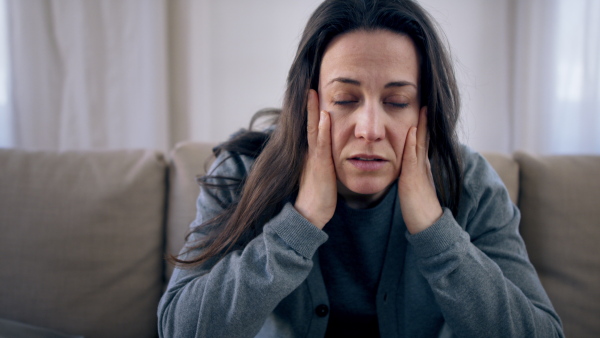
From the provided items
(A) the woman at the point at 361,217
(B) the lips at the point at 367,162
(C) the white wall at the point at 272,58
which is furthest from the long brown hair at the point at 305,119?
(C) the white wall at the point at 272,58

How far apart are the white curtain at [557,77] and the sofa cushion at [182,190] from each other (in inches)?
58.1

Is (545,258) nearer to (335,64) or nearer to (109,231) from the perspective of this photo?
(335,64)

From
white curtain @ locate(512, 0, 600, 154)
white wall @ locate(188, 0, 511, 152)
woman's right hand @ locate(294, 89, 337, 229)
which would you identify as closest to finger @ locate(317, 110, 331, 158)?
woman's right hand @ locate(294, 89, 337, 229)

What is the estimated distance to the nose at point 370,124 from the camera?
30.9 inches

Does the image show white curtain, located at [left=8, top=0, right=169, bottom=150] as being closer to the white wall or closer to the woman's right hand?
the white wall

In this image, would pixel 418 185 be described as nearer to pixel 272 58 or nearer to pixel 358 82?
pixel 358 82

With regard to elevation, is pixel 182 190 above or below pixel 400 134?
below

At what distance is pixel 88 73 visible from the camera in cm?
173

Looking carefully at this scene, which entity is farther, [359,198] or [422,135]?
[359,198]

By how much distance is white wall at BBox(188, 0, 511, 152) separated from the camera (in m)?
1.85

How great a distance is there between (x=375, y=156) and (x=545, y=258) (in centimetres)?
71

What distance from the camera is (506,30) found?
1852 mm

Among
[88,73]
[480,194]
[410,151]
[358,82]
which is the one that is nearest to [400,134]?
[410,151]

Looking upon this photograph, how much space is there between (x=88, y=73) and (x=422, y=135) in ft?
5.05
